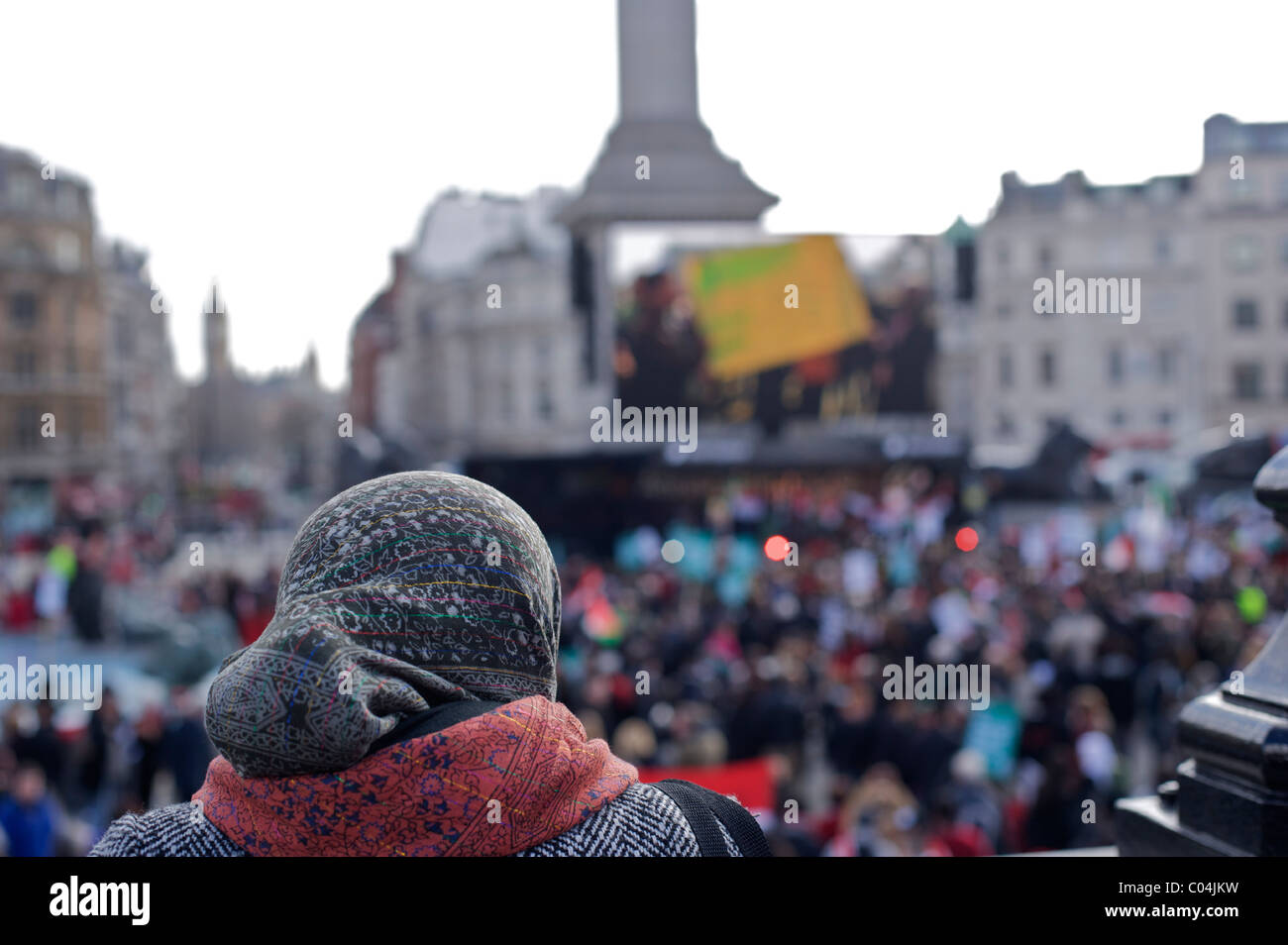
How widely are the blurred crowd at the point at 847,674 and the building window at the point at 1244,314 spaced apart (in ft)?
112

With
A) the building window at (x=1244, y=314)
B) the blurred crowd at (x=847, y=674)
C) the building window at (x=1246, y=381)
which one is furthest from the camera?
the building window at (x=1246, y=381)

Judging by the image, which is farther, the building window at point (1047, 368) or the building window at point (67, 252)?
the building window at point (67, 252)

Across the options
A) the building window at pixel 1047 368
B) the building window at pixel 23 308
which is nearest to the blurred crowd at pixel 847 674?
the building window at pixel 1047 368

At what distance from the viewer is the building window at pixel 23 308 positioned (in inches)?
2056

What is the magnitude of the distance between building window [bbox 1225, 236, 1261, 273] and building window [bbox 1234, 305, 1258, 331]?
4.17 feet

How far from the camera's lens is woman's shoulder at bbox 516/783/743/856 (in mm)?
1389

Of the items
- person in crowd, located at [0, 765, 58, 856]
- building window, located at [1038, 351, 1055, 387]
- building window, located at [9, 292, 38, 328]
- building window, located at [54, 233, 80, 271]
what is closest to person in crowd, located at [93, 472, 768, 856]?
person in crowd, located at [0, 765, 58, 856]

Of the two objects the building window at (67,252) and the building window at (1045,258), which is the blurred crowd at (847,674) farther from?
the building window at (67,252)

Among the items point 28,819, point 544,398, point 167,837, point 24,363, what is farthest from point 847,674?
point 24,363

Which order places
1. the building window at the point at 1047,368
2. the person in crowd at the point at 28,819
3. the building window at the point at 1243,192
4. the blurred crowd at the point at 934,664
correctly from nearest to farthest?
1. the person in crowd at the point at 28,819
2. the blurred crowd at the point at 934,664
3. the building window at the point at 1243,192
4. the building window at the point at 1047,368

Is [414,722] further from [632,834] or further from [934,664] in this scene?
[934,664]

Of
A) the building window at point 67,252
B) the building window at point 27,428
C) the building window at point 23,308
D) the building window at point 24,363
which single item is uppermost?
the building window at point 67,252

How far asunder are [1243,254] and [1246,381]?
5.12 meters

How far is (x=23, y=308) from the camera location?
52.5 m
